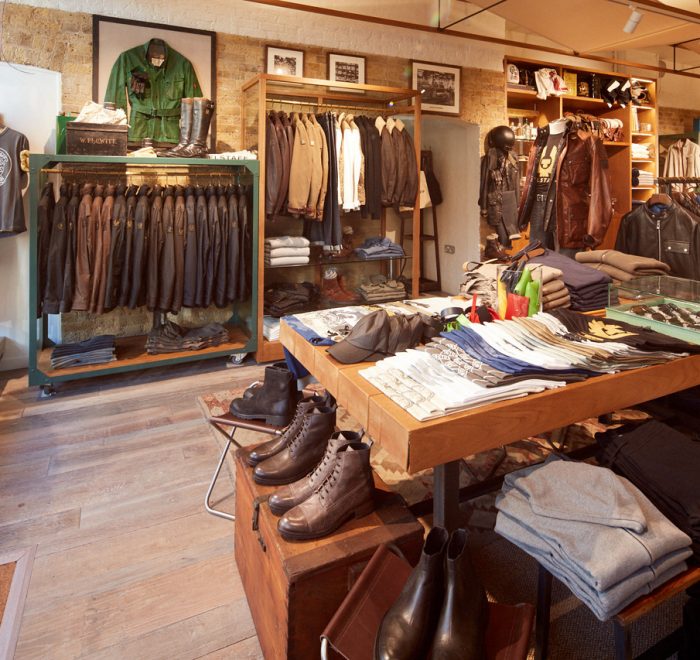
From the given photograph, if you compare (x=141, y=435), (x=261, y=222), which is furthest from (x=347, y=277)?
(x=141, y=435)

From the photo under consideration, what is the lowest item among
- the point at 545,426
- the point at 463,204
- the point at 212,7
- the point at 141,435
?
the point at 141,435

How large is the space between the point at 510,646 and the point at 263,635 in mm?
714

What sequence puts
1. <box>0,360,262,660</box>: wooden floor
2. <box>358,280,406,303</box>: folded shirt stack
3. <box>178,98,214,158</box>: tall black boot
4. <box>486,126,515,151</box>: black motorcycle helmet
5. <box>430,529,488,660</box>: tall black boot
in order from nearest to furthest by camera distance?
<box>430,529,488,660</box>: tall black boot → <box>0,360,262,660</box>: wooden floor → <box>178,98,214,158</box>: tall black boot → <box>358,280,406,303</box>: folded shirt stack → <box>486,126,515,151</box>: black motorcycle helmet

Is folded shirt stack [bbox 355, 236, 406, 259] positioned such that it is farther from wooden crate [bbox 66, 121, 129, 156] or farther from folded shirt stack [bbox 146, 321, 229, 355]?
wooden crate [bbox 66, 121, 129, 156]

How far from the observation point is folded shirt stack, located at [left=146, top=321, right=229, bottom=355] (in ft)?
12.8

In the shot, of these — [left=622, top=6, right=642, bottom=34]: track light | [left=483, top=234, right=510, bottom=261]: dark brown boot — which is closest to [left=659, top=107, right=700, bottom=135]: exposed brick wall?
[left=483, top=234, right=510, bottom=261]: dark brown boot

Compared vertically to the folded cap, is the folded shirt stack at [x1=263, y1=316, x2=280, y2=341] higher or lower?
lower

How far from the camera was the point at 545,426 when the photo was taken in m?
1.40

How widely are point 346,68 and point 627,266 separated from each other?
11.4ft

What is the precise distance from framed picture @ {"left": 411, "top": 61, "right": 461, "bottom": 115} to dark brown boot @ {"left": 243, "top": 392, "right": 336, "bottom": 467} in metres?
4.46

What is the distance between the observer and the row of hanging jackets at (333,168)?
407 centimetres

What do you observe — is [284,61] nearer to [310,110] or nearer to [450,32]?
[310,110]

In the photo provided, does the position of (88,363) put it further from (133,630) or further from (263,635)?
(263,635)

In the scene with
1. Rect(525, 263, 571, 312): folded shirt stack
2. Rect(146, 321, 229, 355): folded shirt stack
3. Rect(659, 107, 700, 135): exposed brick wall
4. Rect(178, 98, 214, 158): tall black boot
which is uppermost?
Rect(659, 107, 700, 135): exposed brick wall
